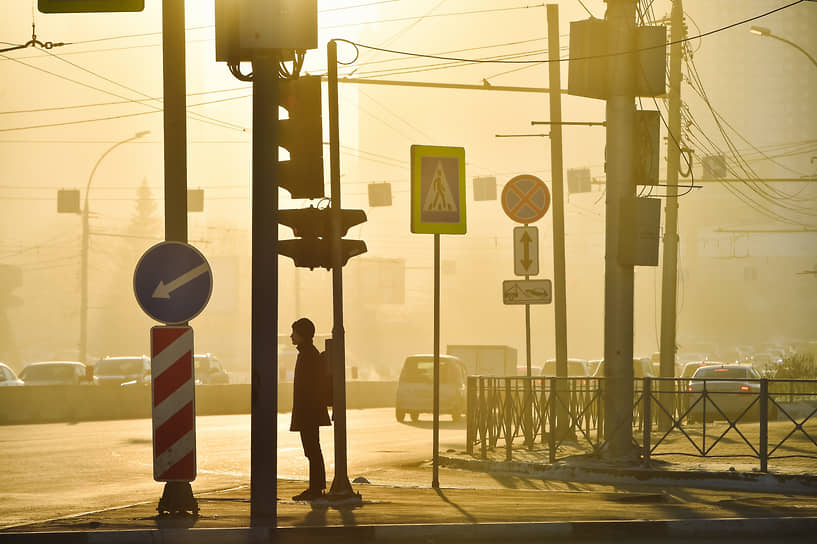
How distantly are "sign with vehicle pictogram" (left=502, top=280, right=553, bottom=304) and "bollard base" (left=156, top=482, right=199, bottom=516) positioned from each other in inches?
336

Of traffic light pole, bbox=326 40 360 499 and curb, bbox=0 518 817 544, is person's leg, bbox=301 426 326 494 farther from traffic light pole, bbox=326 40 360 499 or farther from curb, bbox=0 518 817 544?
curb, bbox=0 518 817 544

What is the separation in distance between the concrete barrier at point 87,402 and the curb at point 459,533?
91.4 feet

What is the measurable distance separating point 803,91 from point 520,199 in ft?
603

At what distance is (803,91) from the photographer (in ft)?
636

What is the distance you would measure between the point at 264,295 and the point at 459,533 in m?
2.23

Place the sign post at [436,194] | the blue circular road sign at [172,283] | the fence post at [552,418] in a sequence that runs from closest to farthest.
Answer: the blue circular road sign at [172,283]
the sign post at [436,194]
the fence post at [552,418]

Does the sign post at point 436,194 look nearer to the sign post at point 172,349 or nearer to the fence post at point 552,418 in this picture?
the fence post at point 552,418

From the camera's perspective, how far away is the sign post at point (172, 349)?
10508mm

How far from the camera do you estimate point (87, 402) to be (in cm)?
3919

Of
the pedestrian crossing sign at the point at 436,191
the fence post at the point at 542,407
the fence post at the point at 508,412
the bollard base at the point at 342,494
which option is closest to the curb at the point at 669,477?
the fence post at the point at 508,412

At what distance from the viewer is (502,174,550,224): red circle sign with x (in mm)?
19656

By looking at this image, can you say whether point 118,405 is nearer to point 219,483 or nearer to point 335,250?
point 219,483

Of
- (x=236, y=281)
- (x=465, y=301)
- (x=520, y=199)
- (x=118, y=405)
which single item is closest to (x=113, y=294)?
(x=236, y=281)

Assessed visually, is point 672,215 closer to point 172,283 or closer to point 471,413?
point 471,413
